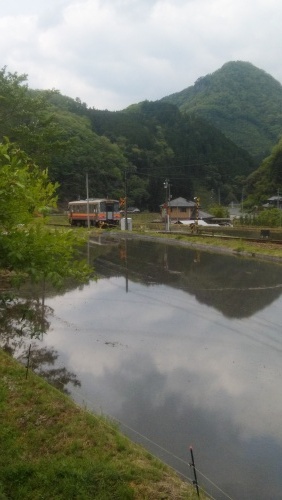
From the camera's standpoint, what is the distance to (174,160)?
91188 mm

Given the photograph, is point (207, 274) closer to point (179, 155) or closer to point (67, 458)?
point (67, 458)

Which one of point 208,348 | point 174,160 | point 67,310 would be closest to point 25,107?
point 67,310

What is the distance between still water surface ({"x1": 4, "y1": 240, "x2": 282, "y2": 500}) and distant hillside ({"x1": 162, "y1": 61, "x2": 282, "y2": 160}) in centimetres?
9544

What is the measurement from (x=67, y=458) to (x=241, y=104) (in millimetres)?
133499

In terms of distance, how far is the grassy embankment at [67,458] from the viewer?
4.91m

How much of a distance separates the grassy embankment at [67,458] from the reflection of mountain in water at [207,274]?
7.61m

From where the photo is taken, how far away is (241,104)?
12925cm

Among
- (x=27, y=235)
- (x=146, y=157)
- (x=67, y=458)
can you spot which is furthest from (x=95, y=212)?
(x=146, y=157)

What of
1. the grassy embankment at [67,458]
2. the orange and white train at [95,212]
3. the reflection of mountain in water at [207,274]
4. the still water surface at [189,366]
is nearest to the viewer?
the grassy embankment at [67,458]

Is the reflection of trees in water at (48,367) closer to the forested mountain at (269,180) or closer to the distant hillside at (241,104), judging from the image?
the forested mountain at (269,180)

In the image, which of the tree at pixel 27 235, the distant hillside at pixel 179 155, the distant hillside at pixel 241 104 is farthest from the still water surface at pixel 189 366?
the distant hillside at pixel 241 104

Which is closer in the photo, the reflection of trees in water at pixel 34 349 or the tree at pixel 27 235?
the tree at pixel 27 235

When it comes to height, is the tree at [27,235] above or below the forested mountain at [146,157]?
below

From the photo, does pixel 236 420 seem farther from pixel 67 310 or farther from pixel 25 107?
pixel 25 107
